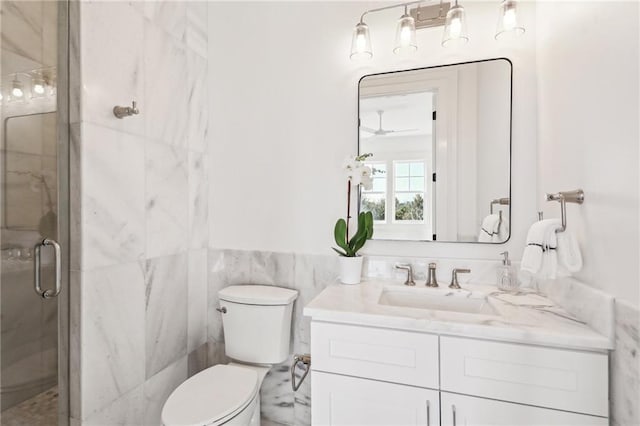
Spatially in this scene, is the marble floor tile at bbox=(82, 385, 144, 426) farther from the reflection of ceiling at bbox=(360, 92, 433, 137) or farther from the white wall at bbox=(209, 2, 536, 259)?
the reflection of ceiling at bbox=(360, 92, 433, 137)

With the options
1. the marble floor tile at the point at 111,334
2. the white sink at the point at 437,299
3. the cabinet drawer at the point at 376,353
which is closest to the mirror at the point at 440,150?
the white sink at the point at 437,299

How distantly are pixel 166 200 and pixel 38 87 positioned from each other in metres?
0.65

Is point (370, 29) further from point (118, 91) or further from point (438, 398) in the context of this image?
point (438, 398)

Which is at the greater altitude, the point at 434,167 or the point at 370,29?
the point at 370,29

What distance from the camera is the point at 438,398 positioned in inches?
41.9

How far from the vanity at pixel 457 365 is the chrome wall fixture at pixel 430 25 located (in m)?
1.15

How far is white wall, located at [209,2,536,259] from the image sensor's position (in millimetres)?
1608

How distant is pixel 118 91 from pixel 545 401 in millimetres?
1894

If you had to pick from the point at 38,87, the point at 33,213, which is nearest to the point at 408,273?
the point at 33,213

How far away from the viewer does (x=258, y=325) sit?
1.61m

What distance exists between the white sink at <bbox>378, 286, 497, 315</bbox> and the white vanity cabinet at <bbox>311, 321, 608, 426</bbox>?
0.92 ft

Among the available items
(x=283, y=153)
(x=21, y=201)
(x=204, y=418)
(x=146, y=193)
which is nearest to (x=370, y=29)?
(x=283, y=153)

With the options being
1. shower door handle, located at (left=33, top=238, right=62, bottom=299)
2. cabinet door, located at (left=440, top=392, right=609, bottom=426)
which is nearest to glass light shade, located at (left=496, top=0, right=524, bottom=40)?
cabinet door, located at (left=440, top=392, right=609, bottom=426)

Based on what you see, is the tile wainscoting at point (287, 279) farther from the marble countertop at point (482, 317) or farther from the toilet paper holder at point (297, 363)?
the marble countertop at point (482, 317)
